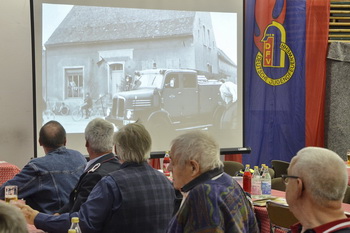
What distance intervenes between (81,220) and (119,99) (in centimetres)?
446

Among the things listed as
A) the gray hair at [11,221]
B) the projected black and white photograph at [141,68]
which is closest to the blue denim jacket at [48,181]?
the gray hair at [11,221]

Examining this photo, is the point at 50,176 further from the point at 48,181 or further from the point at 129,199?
the point at 129,199

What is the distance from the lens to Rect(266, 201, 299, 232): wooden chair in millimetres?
3537

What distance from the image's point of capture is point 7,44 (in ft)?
23.6

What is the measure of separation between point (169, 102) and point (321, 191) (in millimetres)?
5758

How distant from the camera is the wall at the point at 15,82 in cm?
719

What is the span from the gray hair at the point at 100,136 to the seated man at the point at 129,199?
1.61 ft

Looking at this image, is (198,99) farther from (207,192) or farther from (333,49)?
(207,192)

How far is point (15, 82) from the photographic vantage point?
23.8 ft

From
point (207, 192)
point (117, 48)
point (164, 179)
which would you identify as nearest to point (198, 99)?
point (117, 48)

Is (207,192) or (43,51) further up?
(43,51)

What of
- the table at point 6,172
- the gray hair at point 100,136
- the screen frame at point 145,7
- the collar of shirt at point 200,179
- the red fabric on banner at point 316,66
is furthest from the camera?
the red fabric on banner at point 316,66

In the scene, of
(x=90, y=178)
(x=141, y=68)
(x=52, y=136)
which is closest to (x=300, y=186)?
(x=90, y=178)

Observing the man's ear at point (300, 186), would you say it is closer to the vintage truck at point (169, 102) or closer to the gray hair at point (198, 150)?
the gray hair at point (198, 150)
